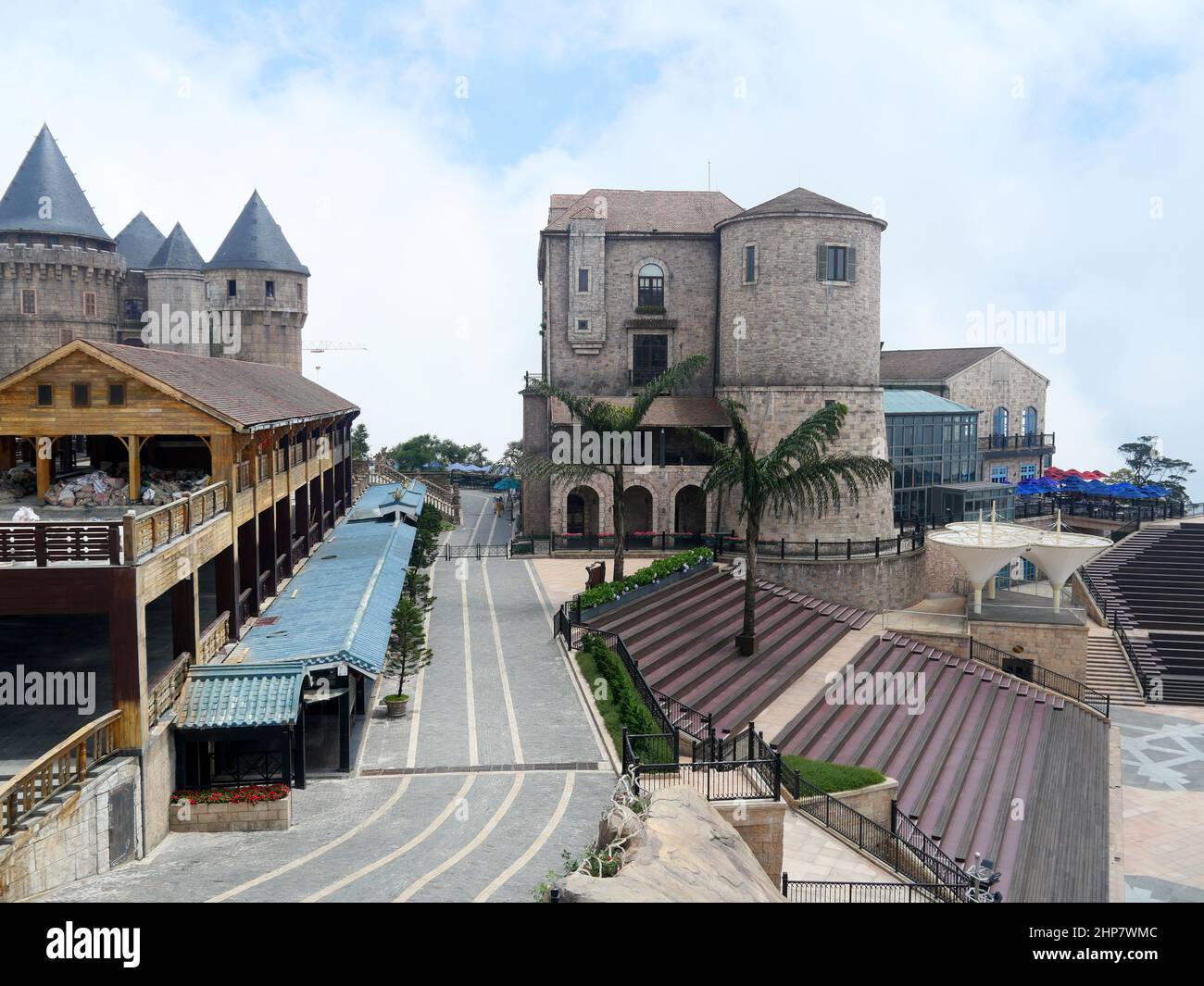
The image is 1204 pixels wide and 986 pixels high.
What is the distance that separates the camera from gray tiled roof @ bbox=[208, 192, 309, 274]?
5719 centimetres

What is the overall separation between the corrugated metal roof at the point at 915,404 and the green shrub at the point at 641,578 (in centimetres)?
1638

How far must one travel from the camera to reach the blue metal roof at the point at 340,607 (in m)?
18.1

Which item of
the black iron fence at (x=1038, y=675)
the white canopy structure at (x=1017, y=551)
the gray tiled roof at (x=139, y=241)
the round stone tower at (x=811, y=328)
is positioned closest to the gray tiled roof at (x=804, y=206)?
the round stone tower at (x=811, y=328)

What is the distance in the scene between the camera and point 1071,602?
4206 cm

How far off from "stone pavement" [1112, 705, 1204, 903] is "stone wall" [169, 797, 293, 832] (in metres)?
16.8

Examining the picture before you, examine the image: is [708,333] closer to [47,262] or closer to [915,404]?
[915,404]

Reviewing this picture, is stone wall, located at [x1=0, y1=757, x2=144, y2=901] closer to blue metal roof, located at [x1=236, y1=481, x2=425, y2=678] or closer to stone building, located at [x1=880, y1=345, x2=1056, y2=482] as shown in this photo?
blue metal roof, located at [x1=236, y1=481, x2=425, y2=678]

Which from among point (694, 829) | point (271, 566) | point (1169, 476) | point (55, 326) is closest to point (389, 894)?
point (694, 829)

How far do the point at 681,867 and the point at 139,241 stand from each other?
67064 millimetres

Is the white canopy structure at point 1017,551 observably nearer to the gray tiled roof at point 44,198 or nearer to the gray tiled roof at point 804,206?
the gray tiled roof at point 804,206

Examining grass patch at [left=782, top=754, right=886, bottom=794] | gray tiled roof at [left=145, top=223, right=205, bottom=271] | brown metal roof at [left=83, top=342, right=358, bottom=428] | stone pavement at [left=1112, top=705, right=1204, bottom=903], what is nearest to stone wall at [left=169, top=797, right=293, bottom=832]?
brown metal roof at [left=83, top=342, right=358, bottom=428]

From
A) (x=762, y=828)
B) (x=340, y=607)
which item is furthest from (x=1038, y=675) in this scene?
(x=340, y=607)

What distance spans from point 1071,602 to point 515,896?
1482 inches

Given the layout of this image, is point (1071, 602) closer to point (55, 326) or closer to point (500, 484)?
point (500, 484)
